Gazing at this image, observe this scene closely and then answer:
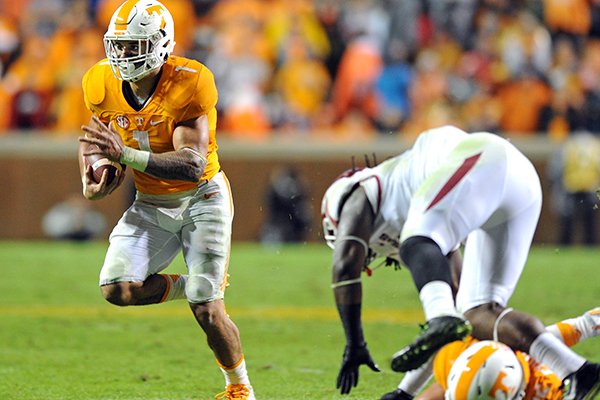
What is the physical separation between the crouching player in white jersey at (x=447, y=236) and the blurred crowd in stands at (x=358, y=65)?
9648 millimetres

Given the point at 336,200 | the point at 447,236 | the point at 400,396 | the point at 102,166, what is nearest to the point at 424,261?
the point at 447,236

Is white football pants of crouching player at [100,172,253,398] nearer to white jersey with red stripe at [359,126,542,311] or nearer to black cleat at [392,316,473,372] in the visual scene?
white jersey with red stripe at [359,126,542,311]

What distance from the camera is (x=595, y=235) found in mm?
15094

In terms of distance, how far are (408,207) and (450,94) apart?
10131mm

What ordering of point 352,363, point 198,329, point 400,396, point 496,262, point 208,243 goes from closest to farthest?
1. point 496,262
2. point 352,363
3. point 400,396
4. point 208,243
5. point 198,329

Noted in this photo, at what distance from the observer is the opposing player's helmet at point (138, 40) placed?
584 cm

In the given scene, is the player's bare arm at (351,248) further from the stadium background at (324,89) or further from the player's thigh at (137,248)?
the stadium background at (324,89)

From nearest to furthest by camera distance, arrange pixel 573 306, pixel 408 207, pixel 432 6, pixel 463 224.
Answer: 1. pixel 463 224
2. pixel 408 207
3. pixel 573 306
4. pixel 432 6

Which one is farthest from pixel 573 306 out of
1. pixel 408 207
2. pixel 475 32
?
pixel 475 32

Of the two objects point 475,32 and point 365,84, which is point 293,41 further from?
point 475,32

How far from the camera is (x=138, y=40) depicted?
19.2 feet

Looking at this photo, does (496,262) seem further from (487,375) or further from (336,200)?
(336,200)

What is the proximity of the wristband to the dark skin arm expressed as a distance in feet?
3.28

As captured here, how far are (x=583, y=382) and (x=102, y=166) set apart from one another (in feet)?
8.65
